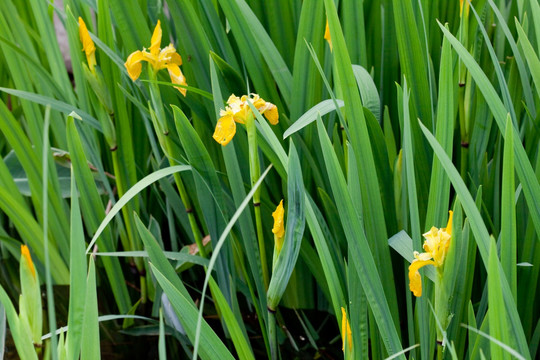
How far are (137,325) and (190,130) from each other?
1.54 feet

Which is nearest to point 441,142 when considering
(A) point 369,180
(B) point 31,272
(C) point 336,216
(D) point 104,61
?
(A) point 369,180

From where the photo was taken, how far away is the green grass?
658mm

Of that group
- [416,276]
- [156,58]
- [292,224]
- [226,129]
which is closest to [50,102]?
[156,58]

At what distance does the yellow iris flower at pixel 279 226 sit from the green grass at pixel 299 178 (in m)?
0.01

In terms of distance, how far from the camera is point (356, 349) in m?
0.73

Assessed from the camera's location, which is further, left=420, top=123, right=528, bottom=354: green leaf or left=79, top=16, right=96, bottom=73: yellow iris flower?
left=79, top=16, right=96, bottom=73: yellow iris flower

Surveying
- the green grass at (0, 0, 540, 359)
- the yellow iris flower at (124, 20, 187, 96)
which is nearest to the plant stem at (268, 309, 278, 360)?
the green grass at (0, 0, 540, 359)

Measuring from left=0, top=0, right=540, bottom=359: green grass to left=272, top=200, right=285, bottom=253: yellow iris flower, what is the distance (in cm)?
1

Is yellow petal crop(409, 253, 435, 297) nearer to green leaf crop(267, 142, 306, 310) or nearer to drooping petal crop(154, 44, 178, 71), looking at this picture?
Result: green leaf crop(267, 142, 306, 310)

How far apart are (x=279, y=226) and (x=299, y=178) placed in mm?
73

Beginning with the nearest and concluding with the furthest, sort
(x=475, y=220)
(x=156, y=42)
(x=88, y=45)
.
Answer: (x=475, y=220) < (x=156, y=42) < (x=88, y=45)

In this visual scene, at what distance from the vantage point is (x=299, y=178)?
2.19ft

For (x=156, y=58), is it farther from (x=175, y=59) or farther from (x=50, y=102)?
(x=50, y=102)

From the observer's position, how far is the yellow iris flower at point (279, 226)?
0.69m
